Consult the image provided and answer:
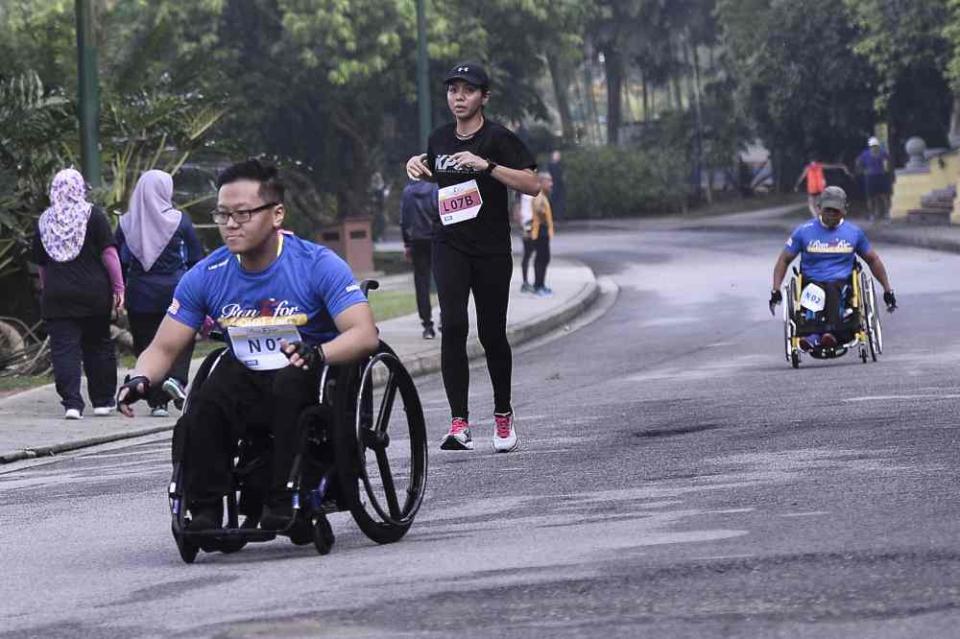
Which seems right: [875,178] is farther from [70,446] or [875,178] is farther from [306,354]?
[306,354]

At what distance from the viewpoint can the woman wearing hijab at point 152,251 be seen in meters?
14.3

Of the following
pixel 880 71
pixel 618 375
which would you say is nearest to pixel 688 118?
pixel 880 71

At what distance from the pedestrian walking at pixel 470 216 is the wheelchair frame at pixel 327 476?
8.72 feet

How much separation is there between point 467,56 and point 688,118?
26390mm

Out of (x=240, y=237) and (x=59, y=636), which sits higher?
(x=240, y=237)

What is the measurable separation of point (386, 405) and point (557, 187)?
1840 inches

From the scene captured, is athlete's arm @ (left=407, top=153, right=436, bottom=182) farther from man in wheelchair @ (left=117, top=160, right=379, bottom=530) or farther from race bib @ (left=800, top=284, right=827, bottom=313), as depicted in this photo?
race bib @ (left=800, top=284, right=827, bottom=313)

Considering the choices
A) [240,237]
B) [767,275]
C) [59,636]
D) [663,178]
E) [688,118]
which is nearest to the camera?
[59,636]

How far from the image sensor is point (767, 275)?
30.2m

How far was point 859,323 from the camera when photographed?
15.9 meters

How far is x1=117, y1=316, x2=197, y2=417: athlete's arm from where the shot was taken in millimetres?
7527

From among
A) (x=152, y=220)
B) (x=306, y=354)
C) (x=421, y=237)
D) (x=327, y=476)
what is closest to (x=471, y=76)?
(x=327, y=476)

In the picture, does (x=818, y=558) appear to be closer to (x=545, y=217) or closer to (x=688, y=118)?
(x=545, y=217)

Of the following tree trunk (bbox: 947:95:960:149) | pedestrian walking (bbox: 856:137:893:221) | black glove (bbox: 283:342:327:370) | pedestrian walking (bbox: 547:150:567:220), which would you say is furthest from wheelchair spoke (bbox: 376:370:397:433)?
pedestrian walking (bbox: 547:150:567:220)
